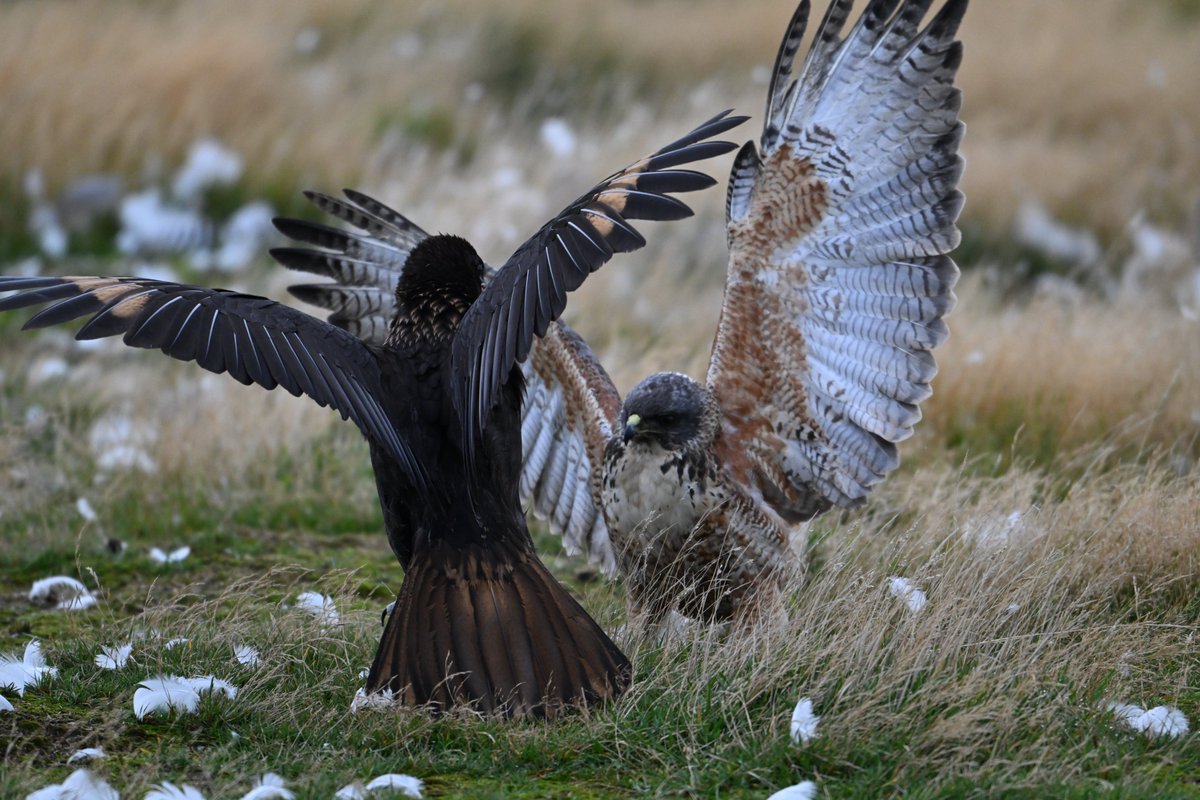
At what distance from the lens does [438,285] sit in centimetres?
476

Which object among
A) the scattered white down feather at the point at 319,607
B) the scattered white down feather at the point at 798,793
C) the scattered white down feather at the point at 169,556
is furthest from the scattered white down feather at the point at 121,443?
the scattered white down feather at the point at 798,793

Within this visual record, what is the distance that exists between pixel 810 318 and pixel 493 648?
5.51ft

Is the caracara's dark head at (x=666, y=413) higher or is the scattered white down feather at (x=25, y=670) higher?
the caracara's dark head at (x=666, y=413)

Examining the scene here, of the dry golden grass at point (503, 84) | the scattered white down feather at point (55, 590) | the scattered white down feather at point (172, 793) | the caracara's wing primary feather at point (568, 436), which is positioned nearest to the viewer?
the scattered white down feather at point (172, 793)

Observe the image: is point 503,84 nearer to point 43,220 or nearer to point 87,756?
point 43,220

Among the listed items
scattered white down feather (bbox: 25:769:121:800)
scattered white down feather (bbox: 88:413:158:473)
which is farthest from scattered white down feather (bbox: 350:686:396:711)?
scattered white down feather (bbox: 88:413:158:473)

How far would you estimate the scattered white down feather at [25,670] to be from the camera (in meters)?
4.11

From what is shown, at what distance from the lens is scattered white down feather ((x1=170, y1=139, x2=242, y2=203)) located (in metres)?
11.3

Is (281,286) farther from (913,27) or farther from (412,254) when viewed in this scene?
(913,27)

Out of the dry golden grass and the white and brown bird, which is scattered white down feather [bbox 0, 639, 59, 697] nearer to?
the white and brown bird

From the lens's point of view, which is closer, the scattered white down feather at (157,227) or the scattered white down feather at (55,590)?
the scattered white down feather at (55,590)

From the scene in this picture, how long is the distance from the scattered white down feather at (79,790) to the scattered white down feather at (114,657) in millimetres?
905

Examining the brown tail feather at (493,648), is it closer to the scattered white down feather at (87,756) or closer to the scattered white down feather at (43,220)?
the scattered white down feather at (87,756)

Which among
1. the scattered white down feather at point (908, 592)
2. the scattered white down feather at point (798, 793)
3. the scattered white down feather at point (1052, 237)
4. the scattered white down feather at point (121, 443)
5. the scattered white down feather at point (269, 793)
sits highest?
the scattered white down feather at point (1052, 237)
